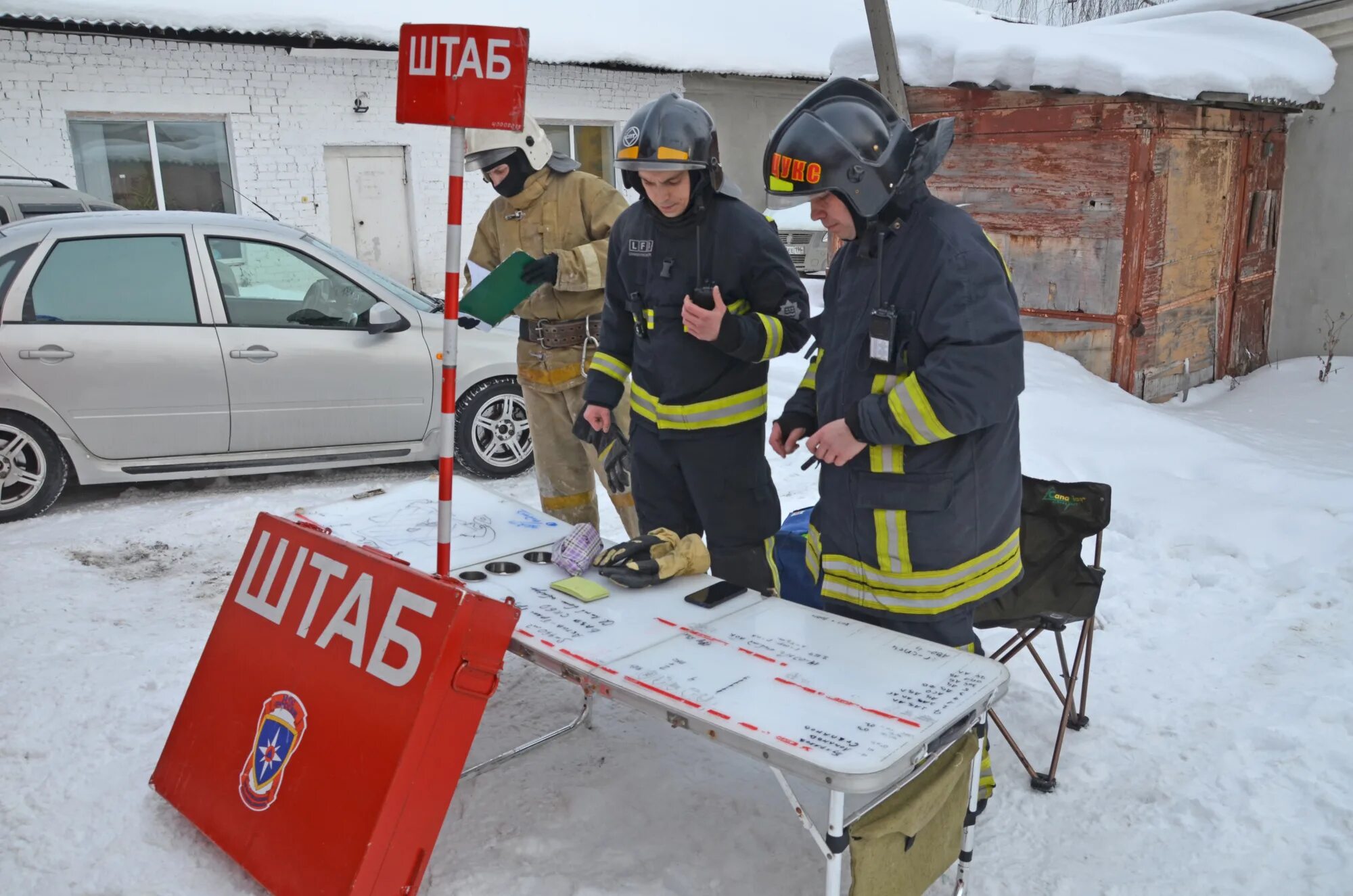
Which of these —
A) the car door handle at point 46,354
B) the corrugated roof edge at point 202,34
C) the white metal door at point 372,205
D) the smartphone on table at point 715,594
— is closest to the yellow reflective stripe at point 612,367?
the smartphone on table at point 715,594

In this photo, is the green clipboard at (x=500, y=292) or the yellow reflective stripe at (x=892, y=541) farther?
the green clipboard at (x=500, y=292)

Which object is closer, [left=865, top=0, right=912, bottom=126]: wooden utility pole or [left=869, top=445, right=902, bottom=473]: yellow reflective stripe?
[left=869, top=445, right=902, bottom=473]: yellow reflective stripe

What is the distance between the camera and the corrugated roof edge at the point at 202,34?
33.9ft

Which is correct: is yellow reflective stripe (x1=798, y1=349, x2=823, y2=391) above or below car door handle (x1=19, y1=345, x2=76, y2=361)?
above

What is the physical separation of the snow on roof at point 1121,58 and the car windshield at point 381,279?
3.66 m

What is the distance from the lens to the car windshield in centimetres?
592

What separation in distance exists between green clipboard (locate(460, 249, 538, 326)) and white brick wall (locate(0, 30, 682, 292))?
931cm

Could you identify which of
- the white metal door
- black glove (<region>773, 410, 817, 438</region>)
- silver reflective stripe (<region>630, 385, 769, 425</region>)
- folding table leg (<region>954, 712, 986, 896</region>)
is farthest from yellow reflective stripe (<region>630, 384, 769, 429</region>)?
the white metal door

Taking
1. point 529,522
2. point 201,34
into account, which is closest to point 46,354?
point 529,522

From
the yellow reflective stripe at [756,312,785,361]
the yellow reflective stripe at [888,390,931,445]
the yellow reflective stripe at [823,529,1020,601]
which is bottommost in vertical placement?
the yellow reflective stripe at [823,529,1020,601]

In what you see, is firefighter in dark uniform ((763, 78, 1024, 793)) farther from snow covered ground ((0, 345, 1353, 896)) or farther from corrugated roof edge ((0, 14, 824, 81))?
corrugated roof edge ((0, 14, 824, 81))

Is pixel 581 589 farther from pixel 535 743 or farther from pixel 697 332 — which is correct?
pixel 697 332

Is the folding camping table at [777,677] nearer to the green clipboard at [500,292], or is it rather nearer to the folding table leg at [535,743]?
the folding table leg at [535,743]

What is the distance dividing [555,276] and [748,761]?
6.17 feet
